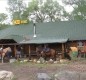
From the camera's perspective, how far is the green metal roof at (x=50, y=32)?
122ft

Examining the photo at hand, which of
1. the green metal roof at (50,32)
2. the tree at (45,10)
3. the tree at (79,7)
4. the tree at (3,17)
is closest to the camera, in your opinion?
the green metal roof at (50,32)

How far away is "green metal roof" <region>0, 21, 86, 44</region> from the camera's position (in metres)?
37.1

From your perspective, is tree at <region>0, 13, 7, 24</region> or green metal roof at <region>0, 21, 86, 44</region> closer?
green metal roof at <region>0, 21, 86, 44</region>

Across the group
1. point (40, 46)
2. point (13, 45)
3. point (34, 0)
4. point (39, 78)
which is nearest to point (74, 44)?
point (40, 46)

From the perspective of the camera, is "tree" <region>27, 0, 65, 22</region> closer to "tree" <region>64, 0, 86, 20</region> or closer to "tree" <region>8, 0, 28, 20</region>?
"tree" <region>8, 0, 28, 20</region>

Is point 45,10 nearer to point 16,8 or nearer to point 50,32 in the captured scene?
point 16,8

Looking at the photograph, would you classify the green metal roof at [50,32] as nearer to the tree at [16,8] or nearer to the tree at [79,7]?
the tree at [79,7]

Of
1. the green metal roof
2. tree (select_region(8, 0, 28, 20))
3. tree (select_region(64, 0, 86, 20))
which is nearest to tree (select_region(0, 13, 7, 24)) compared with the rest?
tree (select_region(8, 0, 28, 20))

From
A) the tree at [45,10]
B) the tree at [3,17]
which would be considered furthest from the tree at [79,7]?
the tree at [3,17]

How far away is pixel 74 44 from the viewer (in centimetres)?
3747

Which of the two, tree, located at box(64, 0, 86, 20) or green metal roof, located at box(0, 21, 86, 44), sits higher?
tree, located at box(64, 0, 86, 20)

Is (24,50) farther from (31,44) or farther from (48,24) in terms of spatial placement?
(48,24)

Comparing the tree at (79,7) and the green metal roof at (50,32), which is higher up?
the tree at (79,7)

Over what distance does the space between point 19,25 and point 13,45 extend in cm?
570
